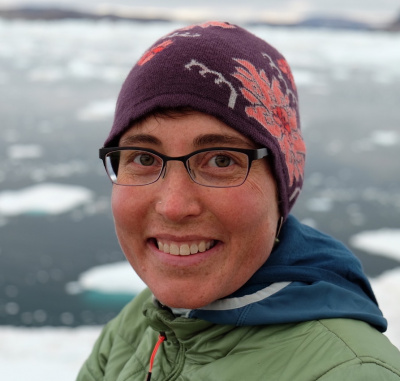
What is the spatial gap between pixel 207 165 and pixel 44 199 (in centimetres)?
394

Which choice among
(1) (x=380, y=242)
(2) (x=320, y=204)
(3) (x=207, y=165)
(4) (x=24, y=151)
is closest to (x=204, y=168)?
(3) (x=207, y=165)

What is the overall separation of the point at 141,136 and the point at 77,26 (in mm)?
17246

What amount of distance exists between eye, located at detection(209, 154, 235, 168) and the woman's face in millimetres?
30

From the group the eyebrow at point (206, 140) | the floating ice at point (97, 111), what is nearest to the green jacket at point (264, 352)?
the eyebrow at point (206, 140)

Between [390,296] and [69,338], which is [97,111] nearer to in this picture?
[69,338]

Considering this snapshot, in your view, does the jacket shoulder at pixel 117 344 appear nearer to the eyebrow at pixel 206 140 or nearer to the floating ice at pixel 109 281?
the eyebrow at pixel 206 140

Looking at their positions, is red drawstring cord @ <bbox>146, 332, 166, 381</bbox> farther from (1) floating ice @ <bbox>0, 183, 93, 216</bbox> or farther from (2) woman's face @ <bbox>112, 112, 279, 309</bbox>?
(1) floating ice @ <bbox>0, 183, 93, 216</bbox>

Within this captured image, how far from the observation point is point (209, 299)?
955 millimetres

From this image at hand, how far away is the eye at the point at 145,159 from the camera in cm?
101

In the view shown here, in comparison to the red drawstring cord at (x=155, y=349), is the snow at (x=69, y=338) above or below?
below

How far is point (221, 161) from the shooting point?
0.97 metres

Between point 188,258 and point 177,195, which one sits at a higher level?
point 177,195


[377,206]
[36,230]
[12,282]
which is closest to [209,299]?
[12,282]

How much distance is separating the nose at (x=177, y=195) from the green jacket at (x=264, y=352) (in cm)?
24
